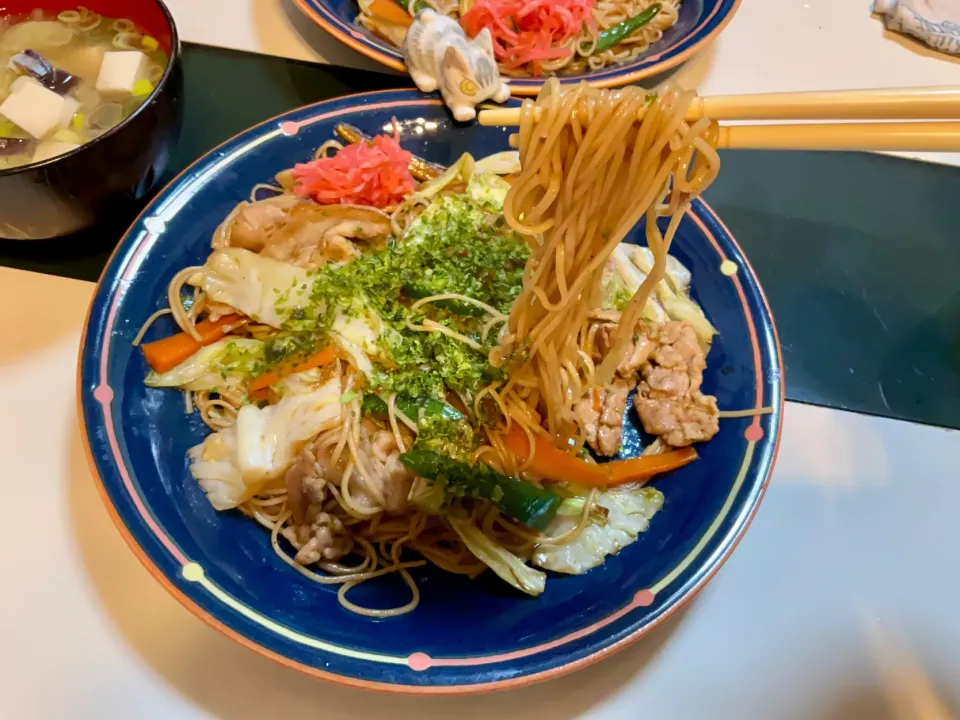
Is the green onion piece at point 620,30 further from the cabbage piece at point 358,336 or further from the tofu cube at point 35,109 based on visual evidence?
the tofu cube at point 35,109

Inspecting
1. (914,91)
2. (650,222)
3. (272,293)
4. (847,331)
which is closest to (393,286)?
(272,293)

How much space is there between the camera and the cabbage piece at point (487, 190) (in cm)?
179

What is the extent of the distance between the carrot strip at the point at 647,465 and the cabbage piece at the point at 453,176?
88 centimetres

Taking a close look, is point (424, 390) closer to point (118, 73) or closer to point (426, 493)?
point (426, 493)

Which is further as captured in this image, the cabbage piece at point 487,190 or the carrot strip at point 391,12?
the carrot strip at point 391,12

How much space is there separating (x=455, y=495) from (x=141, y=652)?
0.71 meters

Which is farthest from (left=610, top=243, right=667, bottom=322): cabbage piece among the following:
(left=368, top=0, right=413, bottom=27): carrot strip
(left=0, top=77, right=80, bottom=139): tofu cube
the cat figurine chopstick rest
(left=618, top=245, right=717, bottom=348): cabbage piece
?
(left=0, top=77, right=80, bottom=139): tofu cube

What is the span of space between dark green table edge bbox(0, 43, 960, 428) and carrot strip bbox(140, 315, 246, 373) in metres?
0.45

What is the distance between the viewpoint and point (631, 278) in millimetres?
1799

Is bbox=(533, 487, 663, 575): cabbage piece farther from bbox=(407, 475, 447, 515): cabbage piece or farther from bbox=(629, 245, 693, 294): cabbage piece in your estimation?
bbox=(629, 245, 693, 294): cabbage piece

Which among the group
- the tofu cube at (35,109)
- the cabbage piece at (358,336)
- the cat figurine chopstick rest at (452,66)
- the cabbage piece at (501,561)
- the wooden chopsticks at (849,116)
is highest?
the wooden chopsticks at (849,116)

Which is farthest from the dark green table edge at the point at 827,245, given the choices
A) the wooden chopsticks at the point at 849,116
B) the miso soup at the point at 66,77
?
the wooden chopsticks at the point at 849,116

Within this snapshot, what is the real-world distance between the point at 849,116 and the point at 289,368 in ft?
3.93

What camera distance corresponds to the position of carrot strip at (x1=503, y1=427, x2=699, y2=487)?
1475mm
